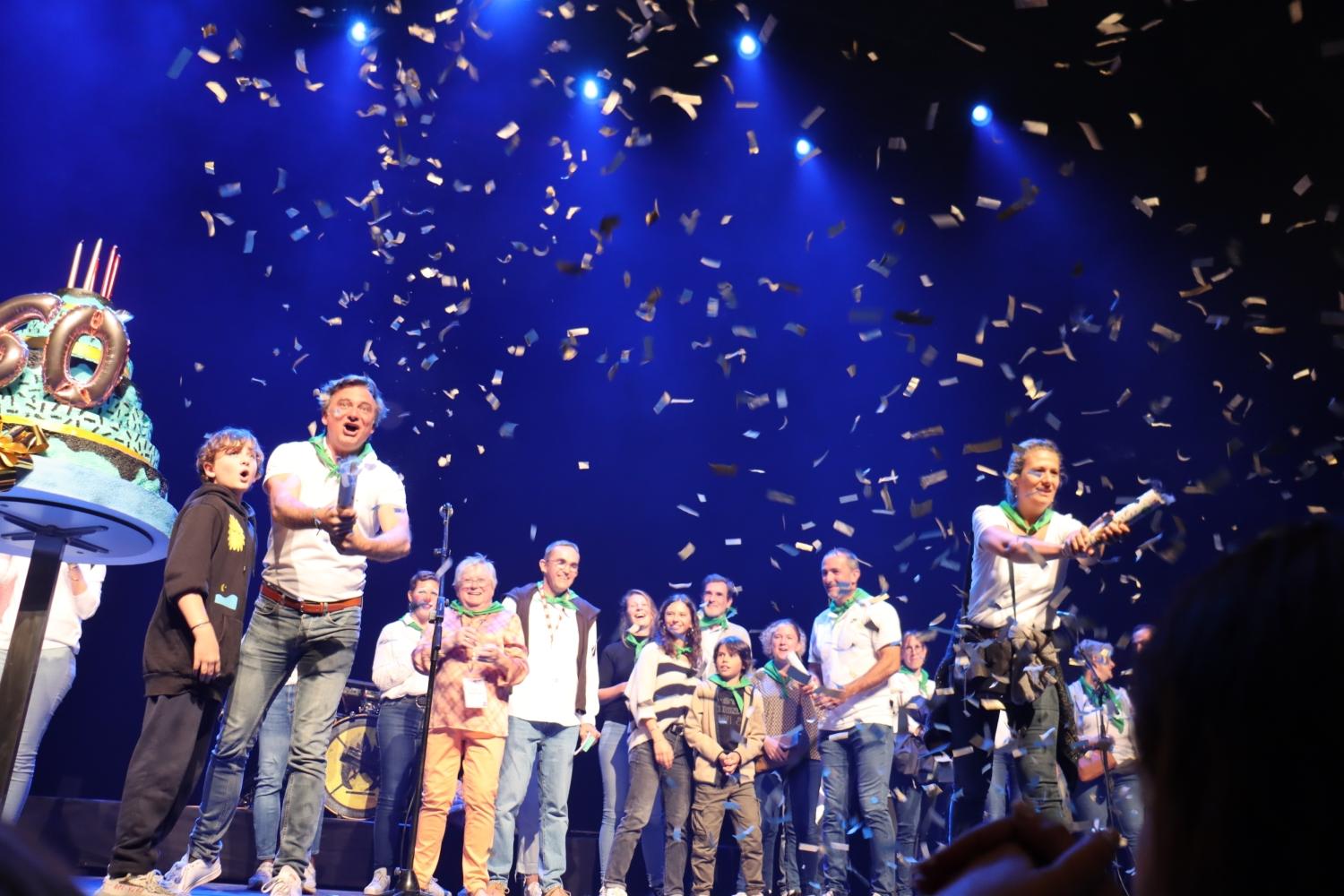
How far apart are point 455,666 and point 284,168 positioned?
5.29m

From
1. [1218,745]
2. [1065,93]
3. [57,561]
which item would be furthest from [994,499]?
[1218,745]

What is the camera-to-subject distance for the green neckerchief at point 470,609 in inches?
290

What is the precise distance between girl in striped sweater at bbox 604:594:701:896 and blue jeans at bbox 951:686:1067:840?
9.07 ft

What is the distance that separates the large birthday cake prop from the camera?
3.84m

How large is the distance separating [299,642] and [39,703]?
86.8 inches

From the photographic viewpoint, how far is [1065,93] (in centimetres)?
1057

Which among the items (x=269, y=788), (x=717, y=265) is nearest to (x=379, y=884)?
(x=269, y=788)

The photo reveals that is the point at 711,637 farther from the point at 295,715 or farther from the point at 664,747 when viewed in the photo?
the point at 295,715

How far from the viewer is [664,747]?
281 inches

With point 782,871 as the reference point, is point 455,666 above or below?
above

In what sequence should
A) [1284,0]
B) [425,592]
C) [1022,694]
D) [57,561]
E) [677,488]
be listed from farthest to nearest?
[677,488]
[1284,0]
[425,592]
[1022,694]
[57,561]

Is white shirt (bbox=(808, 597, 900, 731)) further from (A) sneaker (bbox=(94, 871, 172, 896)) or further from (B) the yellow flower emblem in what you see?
(A) sneaker (bbox=(94, 871, 172, 896))

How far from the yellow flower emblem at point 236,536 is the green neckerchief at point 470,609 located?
110 inches

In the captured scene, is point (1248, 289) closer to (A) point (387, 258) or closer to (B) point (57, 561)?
(A) point (387, 258)
